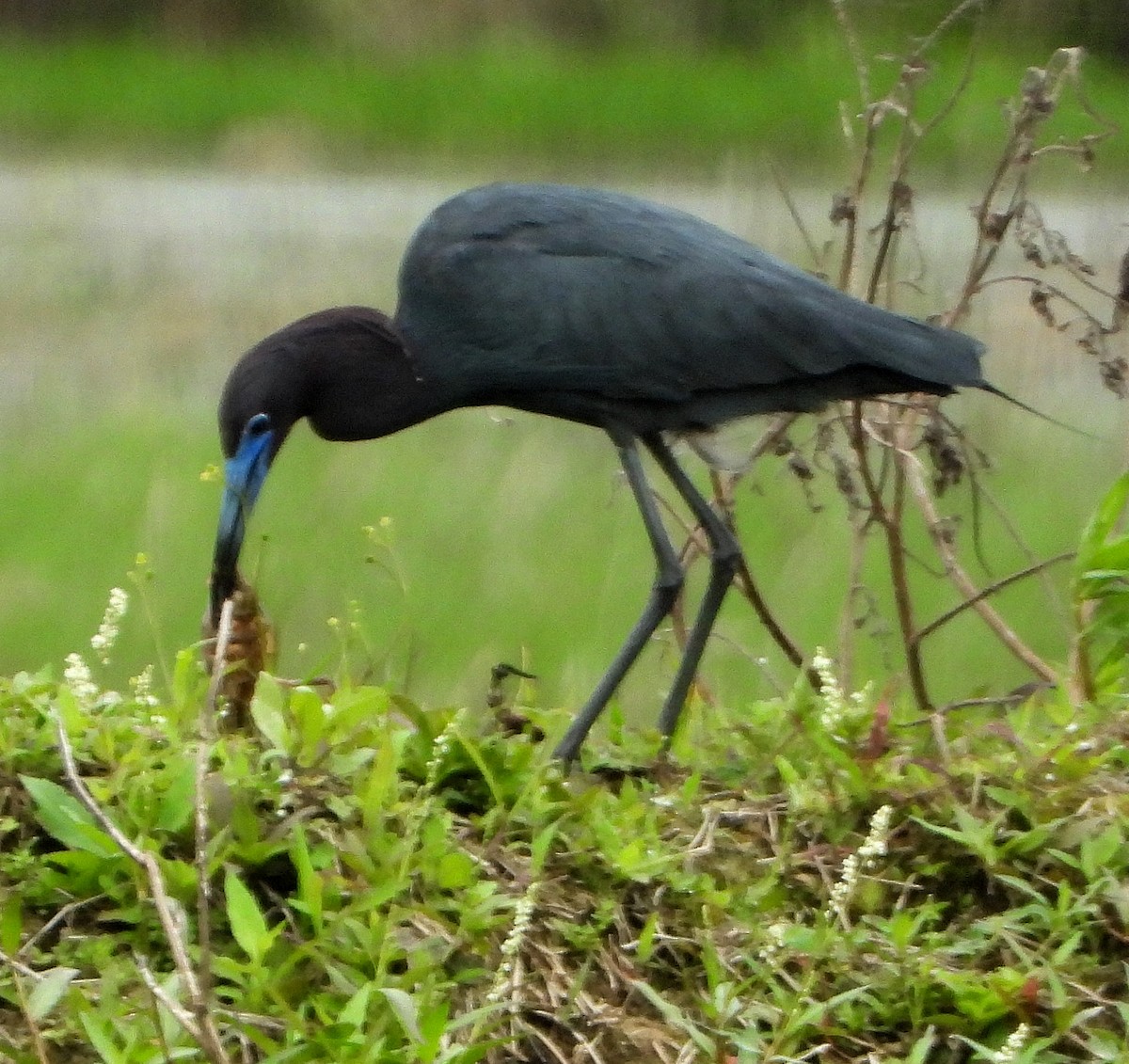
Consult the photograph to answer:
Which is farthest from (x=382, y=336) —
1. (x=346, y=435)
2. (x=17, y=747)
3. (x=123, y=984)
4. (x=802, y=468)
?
(x=123, y=984)

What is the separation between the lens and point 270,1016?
2.17m

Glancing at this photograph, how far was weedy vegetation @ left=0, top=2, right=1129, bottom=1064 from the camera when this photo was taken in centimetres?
219

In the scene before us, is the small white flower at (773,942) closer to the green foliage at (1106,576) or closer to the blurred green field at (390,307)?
the green foliage at (1106,576)

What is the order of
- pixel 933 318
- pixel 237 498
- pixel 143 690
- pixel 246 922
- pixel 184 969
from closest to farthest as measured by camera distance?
pixel 184 969, pixel 246 922, pixel 143 690, pixel 237 498, pixel 933 318

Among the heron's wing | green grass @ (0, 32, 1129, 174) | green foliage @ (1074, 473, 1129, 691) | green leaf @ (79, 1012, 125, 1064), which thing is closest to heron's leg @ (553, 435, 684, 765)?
the heron's wing

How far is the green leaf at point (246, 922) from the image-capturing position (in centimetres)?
220

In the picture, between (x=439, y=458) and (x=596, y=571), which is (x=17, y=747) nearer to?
(x=596, y=571)

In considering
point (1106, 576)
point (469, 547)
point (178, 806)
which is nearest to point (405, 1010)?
point (178, 806)

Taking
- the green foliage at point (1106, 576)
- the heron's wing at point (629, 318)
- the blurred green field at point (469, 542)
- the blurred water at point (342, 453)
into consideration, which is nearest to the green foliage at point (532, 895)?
the green foliage at point (1106, 576)

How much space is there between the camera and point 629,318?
322cm

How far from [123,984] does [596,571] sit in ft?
8.15

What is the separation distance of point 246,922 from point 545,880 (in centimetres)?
39

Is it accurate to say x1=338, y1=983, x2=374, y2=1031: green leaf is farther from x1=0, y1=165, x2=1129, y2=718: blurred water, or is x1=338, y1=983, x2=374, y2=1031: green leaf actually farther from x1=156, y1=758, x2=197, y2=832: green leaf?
x1=0, y1=165, x2=1129, y2=718: blurred water

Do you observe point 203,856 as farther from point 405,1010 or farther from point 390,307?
point 390,307
